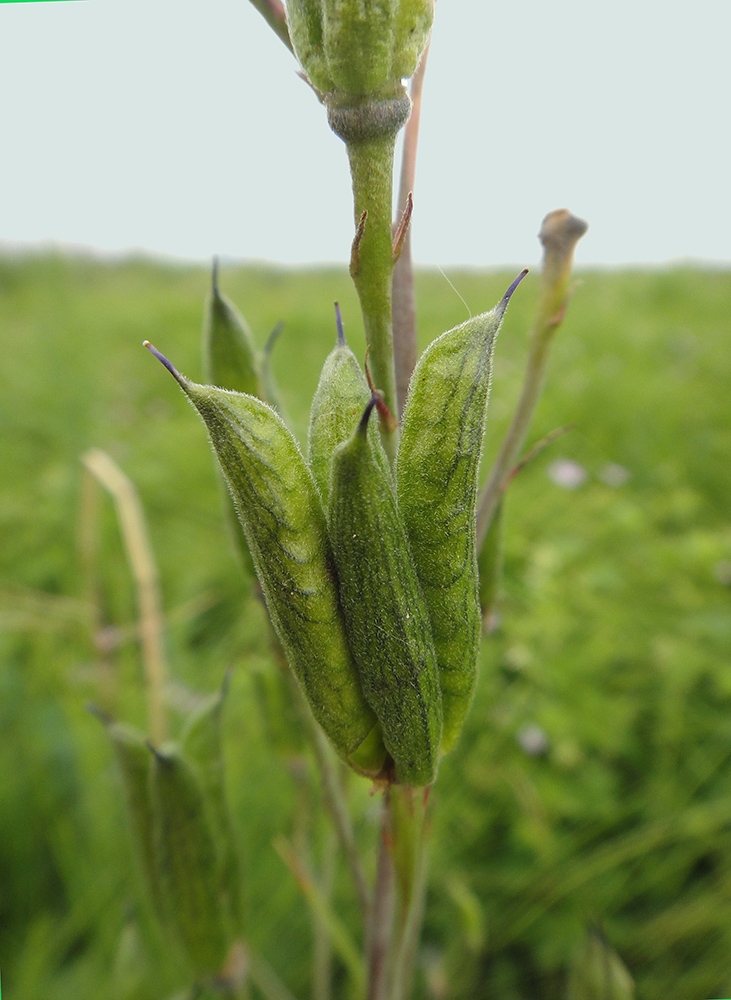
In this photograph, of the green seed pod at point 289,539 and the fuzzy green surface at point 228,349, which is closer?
the green seed pod at point 289,539

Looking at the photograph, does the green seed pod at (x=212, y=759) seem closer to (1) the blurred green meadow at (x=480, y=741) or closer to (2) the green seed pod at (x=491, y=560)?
(1) the blurred green meadow at (x=480, y=741)

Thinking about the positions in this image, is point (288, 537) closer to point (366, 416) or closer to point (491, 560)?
point (366, 416)

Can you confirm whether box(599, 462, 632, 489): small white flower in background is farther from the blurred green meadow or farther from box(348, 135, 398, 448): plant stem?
box(348, 135, 398, 448): plant stem

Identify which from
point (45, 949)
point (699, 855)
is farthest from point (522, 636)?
point (45, 949)

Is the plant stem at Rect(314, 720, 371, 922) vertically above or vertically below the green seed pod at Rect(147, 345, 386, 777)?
below

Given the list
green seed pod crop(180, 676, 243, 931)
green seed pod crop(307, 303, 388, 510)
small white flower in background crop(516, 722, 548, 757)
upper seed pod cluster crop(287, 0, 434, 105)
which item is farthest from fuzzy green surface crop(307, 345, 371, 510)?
small white flower in background crop(516, 722, 548, 757)

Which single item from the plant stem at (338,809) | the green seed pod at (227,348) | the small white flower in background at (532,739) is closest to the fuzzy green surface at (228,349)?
the green seed pod at (227,348)

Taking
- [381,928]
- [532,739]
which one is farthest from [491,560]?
[532,739]
